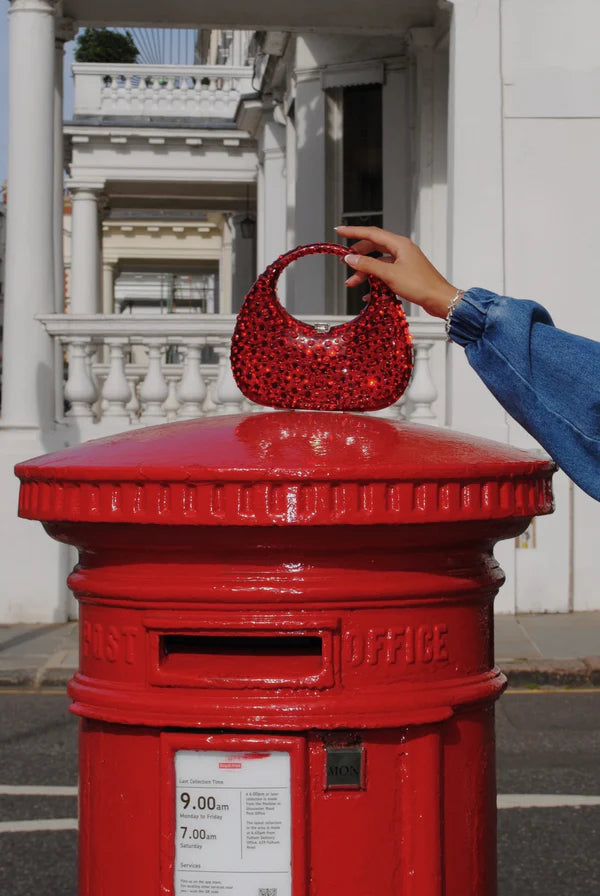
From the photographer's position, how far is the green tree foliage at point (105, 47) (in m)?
35.9

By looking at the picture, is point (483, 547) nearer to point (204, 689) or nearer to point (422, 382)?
point (204, 689)

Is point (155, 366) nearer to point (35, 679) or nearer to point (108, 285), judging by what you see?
point (35, 679)

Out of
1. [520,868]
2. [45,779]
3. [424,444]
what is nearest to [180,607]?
[424,444]

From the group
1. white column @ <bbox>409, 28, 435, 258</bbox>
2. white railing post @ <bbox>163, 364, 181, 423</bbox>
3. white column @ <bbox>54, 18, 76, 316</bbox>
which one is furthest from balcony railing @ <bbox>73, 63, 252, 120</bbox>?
white railing post @ <bbox>163, 364, 181, 423</bbox>

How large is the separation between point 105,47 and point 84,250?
62.5ft

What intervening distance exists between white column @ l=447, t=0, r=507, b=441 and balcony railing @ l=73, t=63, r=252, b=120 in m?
10.1

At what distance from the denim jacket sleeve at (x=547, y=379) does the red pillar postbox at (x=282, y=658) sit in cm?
15

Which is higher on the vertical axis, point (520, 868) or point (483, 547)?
point (483, 547)

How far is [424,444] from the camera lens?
6.93 ft

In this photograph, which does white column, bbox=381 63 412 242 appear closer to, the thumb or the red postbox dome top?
the thumb

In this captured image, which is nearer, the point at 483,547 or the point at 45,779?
the point at 483,547

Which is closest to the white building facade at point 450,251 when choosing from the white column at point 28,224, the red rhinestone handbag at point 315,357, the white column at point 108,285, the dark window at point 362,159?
the white column at point 28,224

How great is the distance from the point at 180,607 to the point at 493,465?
1.71ft

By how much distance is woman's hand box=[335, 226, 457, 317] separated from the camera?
2.08 meters
